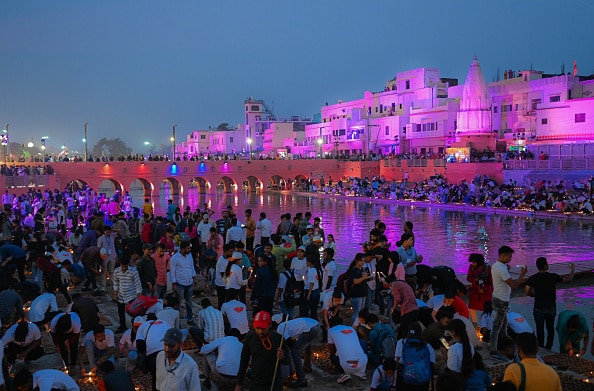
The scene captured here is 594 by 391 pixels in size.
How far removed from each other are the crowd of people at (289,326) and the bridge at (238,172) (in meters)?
33.9

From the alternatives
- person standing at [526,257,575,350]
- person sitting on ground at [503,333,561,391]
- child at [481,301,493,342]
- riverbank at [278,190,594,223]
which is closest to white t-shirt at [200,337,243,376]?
person sitting on ground at [503,333,561,391]

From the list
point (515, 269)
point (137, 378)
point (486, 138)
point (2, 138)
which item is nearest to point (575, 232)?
point (515, 269)

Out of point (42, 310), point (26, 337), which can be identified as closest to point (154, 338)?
point (26, 337)

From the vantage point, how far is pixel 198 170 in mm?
54250

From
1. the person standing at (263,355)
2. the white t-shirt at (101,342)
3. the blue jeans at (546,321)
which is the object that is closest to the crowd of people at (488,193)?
the blue jeans at (546,321)

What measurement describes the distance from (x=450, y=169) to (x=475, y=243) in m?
24.5

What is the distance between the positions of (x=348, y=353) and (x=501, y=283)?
88.1 inches

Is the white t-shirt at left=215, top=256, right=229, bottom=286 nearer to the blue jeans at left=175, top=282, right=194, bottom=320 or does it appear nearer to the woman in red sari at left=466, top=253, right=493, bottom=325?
the blue jeans at left=175, top=282, right=194, bottom=320

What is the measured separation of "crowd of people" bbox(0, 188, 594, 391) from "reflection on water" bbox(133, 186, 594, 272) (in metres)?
7.69

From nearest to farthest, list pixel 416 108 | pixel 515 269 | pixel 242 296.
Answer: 1. pixel 242 296
2. pixel 515 269
3. pixel 416 108

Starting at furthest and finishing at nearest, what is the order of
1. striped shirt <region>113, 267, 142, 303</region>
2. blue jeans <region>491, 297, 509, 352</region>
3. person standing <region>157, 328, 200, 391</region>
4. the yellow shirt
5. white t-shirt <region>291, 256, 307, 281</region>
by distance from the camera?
1. white t-shirt <region>291, 256, 307, 281</region>
2. striped shirt <region>113, 267, 142, 303</region>
3. blue jeans <region>491, 297, 509, 352</region>
4. person standing <region>157, 328, 200, 391</region>
5. the yellow shirt

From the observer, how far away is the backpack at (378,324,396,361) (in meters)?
7.05

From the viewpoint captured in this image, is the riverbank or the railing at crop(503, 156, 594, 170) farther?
the railing at crop(503, 156, 594, 170)

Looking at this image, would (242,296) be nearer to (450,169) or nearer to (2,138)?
(450,169)
